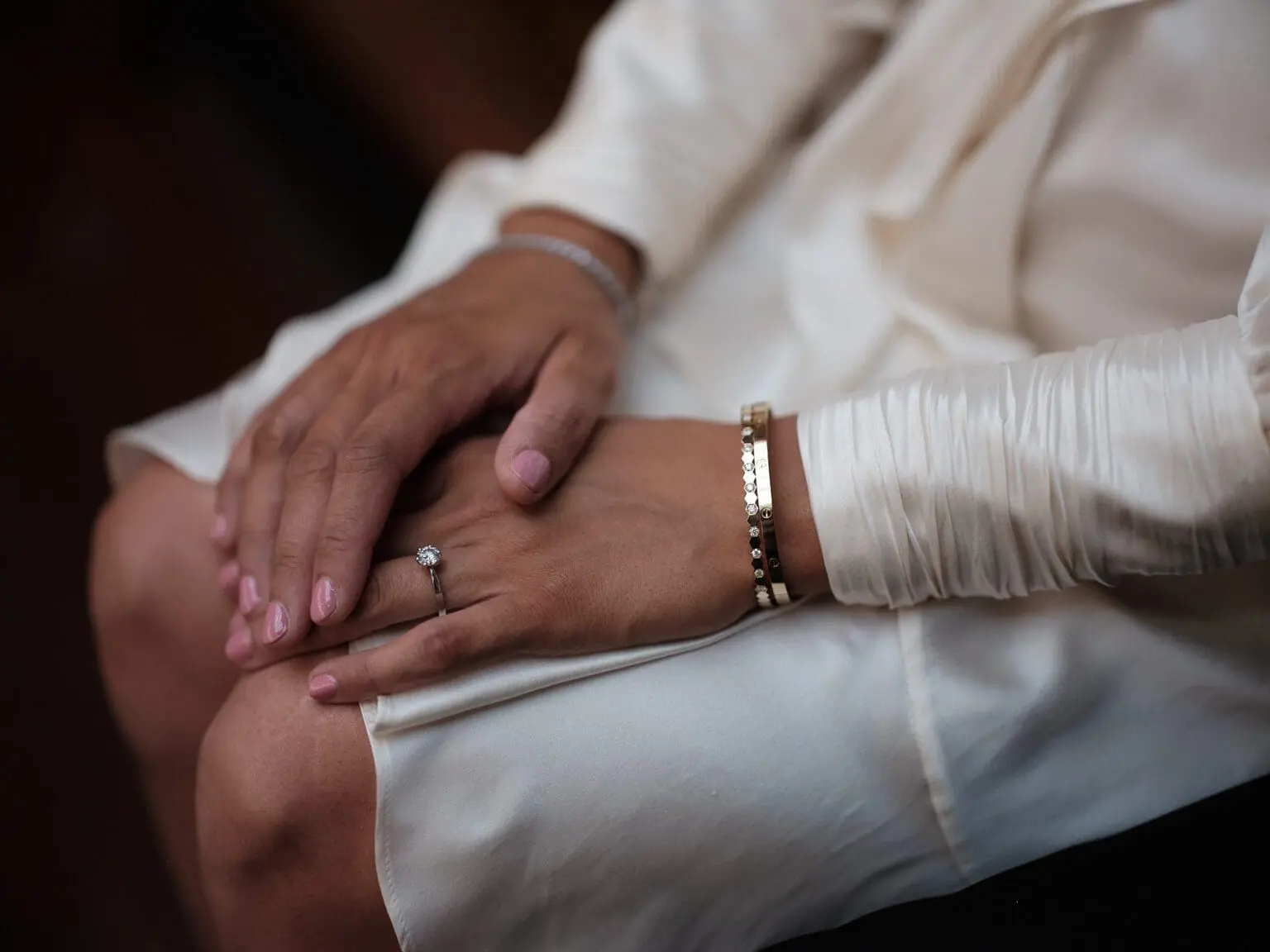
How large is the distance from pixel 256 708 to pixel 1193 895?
0.51 meters

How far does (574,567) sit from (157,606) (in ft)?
1.12

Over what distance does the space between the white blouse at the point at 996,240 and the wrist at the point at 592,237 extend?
1 cm

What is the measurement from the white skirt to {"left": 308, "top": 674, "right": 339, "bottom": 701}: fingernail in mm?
24

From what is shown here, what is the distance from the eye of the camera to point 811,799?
57 centimetres

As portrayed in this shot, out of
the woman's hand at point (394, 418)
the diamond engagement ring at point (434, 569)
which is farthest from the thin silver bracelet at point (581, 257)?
the diamond engagement ring at point (434, 569)

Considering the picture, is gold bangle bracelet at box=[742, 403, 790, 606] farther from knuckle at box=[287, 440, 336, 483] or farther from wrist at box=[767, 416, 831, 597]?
knuckle at box=[287, 440, 336, 483]

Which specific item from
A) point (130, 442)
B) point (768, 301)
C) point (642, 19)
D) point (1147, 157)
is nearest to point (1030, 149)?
point (1147, 157)

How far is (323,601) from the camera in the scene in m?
0.56

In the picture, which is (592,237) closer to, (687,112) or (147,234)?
(687,112)

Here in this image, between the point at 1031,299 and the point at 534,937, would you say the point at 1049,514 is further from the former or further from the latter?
the point at 534,937

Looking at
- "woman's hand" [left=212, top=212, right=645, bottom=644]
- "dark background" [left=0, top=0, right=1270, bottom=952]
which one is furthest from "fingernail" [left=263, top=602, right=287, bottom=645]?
"dark background" [left=0, top=0, right=1270, bottom=952]

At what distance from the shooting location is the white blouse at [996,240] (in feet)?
1.68

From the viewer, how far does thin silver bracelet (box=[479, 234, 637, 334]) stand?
2.52 feet

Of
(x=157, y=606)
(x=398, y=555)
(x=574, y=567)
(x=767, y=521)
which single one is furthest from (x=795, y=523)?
(x=157, y=606)
